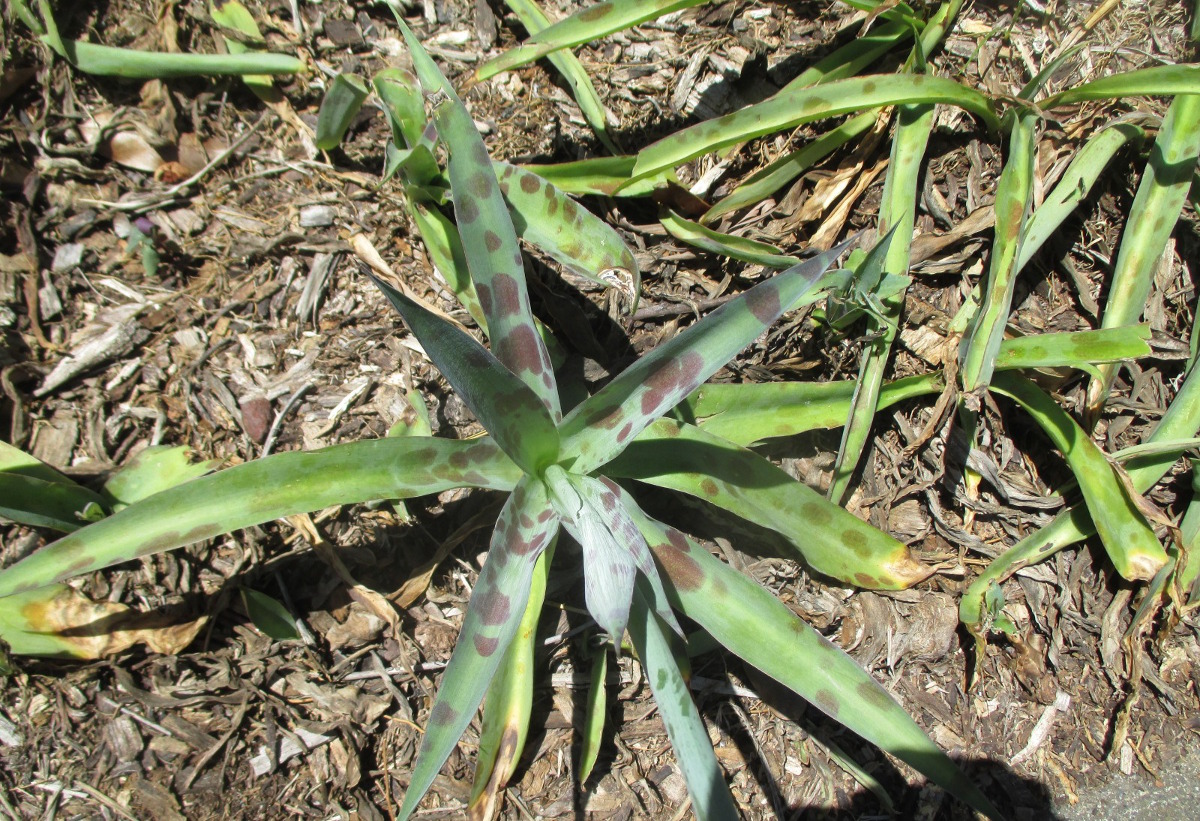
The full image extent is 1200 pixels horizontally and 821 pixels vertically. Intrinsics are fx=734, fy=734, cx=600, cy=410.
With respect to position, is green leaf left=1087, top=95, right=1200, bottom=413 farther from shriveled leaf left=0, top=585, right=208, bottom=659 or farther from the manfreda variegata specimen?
shriveled leaf left=0, top=585, right=208, bottom=659

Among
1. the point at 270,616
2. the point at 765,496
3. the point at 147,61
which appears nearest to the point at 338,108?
the point at 147,61

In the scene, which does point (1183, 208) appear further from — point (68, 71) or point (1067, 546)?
point (68, 71)

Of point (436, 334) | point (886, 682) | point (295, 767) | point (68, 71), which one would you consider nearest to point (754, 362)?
point (886, 682)

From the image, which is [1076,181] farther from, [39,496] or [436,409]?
[39,496]

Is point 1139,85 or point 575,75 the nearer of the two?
point 1139,85

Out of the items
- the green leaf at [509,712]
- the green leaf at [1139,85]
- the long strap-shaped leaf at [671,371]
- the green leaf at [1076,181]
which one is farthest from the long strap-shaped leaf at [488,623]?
the green leaf at [1139,85]

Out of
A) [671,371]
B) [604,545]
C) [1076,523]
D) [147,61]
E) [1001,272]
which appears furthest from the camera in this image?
[147,61]

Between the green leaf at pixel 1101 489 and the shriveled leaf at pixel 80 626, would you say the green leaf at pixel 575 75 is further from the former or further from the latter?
the shriveled leaf at pixel 80 626
